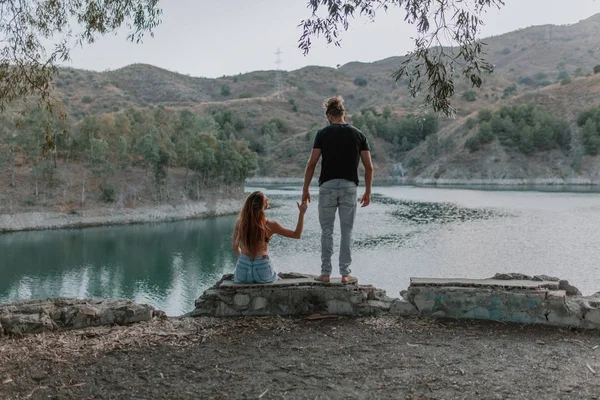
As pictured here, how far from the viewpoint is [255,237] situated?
5.61 metres

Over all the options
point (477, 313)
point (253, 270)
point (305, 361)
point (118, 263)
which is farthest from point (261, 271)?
point (118, 263)

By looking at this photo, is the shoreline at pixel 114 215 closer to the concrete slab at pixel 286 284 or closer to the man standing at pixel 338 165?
the concrete slab at pixel 286 284

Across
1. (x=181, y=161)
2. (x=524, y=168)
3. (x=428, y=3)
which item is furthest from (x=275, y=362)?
(x=524, y=168)

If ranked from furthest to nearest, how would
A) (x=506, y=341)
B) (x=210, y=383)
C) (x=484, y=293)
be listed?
(x=484, y=293) < (x=506, y=341) < (x=210, y=383)

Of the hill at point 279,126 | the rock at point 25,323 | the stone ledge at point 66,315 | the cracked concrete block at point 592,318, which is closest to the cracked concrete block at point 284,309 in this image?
the stone ledge at point 66,315

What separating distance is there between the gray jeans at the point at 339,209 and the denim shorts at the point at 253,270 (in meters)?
0.61

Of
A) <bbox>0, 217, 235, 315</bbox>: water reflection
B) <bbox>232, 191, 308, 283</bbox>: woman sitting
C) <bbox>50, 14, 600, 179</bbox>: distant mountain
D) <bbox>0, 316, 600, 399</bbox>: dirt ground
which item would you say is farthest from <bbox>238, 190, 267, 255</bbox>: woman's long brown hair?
<bbox>50, 14, 600, 179</bbox>: distant mountain

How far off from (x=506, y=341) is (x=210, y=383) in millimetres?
2608

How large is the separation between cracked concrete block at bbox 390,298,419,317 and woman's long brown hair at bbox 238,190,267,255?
1.52 m

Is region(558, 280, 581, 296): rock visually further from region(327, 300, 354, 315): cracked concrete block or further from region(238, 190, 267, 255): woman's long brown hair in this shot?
region(238, 190, 267, 255): woman's long brown hair

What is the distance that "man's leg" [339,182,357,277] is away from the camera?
5.57 metres

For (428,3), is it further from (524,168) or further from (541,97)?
(541,97)

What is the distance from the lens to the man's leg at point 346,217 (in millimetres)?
5574

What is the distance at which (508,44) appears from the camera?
191 meters
